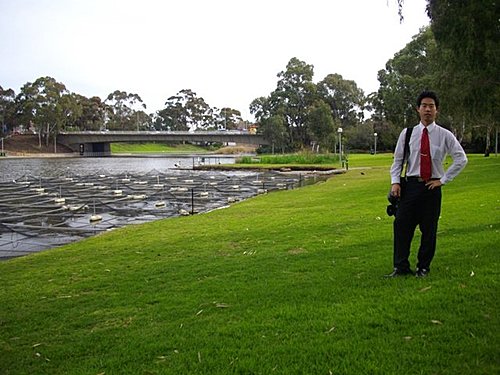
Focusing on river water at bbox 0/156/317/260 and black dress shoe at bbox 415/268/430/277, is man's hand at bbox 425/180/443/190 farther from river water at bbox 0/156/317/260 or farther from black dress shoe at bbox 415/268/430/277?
river water at bbox 0/156/317/260

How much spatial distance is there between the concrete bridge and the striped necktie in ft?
251

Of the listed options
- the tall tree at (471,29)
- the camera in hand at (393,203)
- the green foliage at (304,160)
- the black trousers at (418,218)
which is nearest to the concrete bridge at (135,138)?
the green foliage at (304,160)

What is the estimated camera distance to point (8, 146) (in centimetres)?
9362

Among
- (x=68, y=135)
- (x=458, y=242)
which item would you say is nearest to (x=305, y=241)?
(x=458, y=242)

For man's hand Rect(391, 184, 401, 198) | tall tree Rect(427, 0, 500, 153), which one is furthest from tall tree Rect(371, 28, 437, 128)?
man's hand Rect(391, 184, 401, 198)

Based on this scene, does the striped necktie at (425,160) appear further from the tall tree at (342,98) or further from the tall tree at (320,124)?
the tall tree at (342,98)

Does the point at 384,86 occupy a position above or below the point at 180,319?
above

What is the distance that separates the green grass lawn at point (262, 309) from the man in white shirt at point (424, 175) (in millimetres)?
504

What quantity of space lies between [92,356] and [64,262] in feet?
15.8

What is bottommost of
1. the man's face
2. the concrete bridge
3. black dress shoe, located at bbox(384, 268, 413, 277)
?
black dress shoe, located at bbox(384, 268, 413, 277)

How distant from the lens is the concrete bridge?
271ft

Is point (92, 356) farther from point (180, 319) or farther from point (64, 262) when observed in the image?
point (64, 262)

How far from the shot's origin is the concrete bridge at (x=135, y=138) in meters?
82.7

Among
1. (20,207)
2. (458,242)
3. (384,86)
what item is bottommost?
(20,207)
